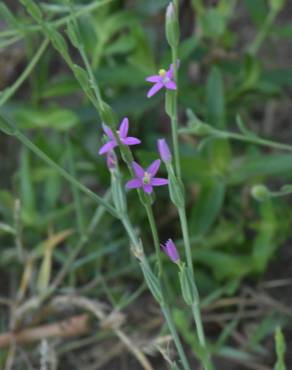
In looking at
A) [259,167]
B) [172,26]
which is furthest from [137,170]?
[259,167]

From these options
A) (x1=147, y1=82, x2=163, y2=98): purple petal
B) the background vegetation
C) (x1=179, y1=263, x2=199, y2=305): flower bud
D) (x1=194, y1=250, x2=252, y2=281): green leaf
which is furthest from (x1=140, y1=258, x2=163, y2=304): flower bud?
(x1=194, y1=250, x2=252, y2=281): green leaf

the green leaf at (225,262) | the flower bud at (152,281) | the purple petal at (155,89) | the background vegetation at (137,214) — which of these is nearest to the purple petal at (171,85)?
the purple petal at (155,89)

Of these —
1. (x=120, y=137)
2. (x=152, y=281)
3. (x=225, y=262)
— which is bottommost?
(x=225, y=262)

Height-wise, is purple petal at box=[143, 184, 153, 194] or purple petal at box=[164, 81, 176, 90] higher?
purple petal at box=[164, 81, 176, 90]

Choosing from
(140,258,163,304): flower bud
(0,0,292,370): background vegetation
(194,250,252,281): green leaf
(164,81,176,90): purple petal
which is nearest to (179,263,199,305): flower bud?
(140,258,163,304): flower bud

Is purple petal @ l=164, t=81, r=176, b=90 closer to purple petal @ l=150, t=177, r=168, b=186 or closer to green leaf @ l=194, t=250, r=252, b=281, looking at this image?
purple petal @ l=150, t=177, r=168, b=186

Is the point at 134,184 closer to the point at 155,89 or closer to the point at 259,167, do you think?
the point at 155,89

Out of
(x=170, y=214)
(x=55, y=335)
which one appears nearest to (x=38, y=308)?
(x=55, y=335)

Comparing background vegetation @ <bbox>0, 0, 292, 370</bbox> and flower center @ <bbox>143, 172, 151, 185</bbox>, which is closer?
flower center @ <bbox>143, 172, 151, 185</bbox>

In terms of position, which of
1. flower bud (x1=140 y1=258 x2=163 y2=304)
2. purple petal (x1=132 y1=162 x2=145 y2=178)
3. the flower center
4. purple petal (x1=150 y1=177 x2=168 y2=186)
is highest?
purple petal (x1=132 y1=162 x2=145 y2=178)

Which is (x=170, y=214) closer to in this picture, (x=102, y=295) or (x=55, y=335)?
(x=102, y=295)

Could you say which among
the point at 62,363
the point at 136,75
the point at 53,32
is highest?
the point at 53,32
